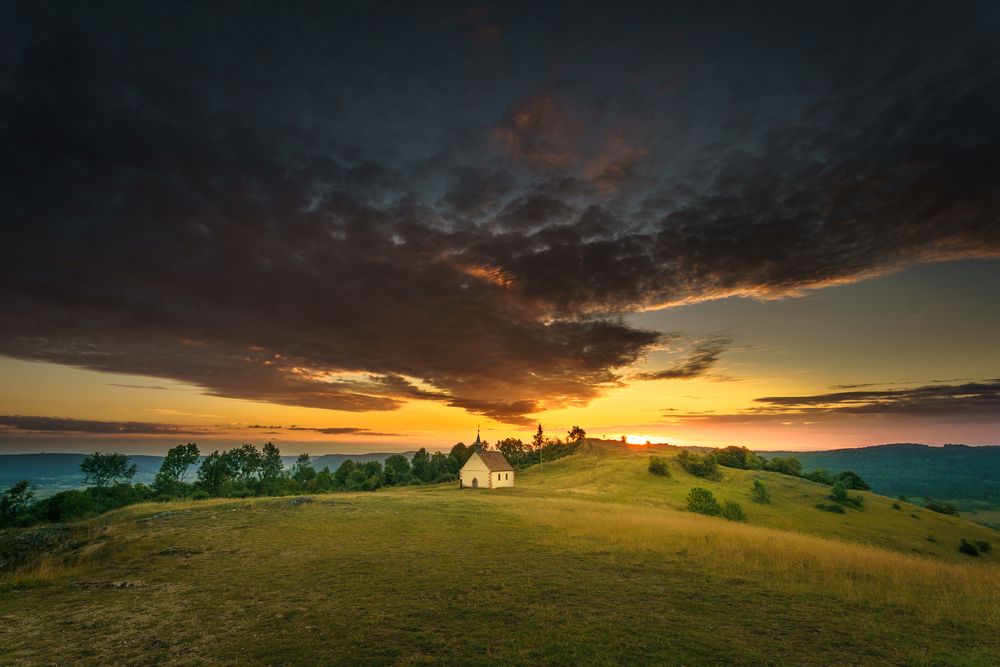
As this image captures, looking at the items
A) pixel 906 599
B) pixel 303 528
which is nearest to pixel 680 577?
pixel 906 599

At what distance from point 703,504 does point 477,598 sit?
48.0 meters

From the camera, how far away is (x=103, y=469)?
10025cm

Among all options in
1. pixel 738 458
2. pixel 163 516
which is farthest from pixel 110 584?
pixel 738 458

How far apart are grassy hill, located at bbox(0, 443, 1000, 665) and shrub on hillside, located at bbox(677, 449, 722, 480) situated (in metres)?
78.5

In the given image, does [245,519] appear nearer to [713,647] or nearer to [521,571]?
[521,571]

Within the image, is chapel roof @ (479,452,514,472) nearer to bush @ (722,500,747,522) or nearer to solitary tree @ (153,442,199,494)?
bush @ (722,500,747,522)

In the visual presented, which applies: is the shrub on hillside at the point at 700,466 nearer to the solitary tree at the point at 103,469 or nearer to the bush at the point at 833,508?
the bush at the point at 833,508

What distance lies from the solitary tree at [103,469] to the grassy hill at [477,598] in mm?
94906

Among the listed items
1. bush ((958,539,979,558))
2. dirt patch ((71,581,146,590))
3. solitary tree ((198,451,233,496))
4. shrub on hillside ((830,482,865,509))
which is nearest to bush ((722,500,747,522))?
bush ((958,539,979,558))

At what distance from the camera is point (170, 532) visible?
28219mm

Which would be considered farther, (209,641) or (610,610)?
(610,610)

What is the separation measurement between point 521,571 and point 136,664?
1346 cm

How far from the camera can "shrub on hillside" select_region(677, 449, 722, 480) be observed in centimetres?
9969

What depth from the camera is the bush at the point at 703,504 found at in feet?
174
